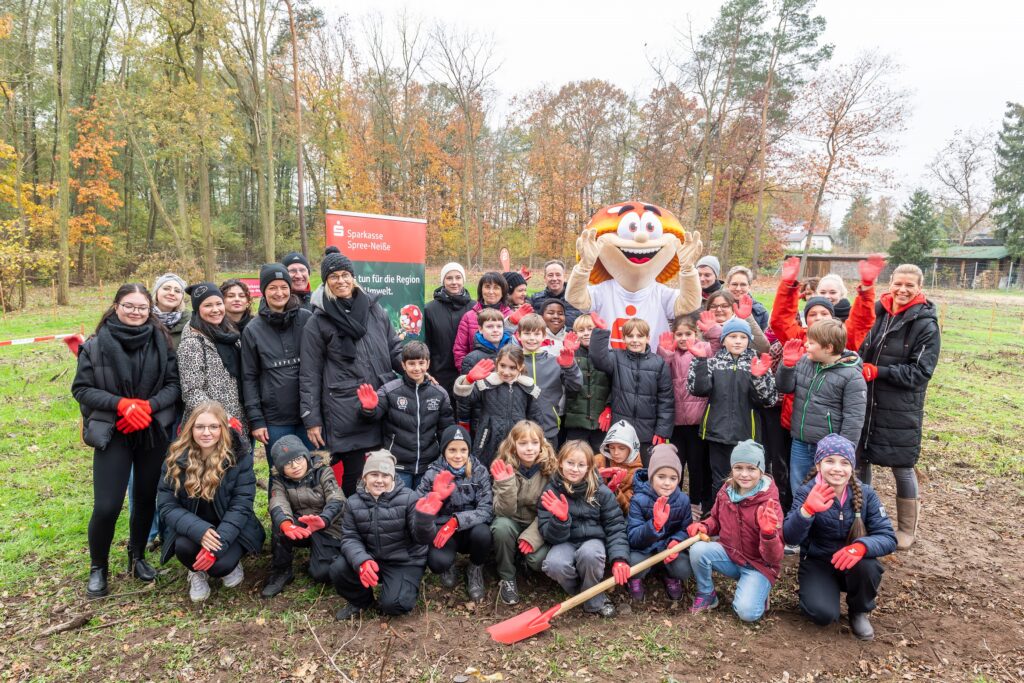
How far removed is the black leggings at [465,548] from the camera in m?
3.74

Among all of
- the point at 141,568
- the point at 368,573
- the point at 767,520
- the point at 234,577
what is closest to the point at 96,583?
the point at 141,568

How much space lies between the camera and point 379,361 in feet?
13.9

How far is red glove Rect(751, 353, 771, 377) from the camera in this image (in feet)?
13.1

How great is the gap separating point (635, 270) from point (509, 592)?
2.94 meters

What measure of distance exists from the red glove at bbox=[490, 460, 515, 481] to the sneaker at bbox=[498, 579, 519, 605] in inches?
27.6

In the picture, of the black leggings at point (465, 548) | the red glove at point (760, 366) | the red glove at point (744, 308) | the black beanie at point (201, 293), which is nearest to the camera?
the black leggings at point (465, 548)

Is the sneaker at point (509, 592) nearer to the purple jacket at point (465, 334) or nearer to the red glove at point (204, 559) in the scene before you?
the red glove at point (204, 559)

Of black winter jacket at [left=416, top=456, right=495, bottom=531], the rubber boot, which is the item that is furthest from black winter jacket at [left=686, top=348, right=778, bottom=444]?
black winter jacket at [left=416, top=456, right=495, bottom=531]

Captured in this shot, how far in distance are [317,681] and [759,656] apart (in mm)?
2419

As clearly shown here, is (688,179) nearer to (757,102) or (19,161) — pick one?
(757,102)

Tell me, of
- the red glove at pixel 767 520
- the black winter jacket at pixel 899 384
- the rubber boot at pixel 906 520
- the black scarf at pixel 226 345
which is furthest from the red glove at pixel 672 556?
the black scarf at pixel 226 345

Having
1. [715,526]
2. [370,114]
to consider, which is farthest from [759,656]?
[370,114]

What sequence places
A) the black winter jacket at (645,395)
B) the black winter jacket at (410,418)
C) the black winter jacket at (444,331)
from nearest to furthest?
the black winter jacket at (410,418) → the black winter jacket at (645,395) → the black winter jacket at (444,331)

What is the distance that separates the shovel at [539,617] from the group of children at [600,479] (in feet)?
0.40
